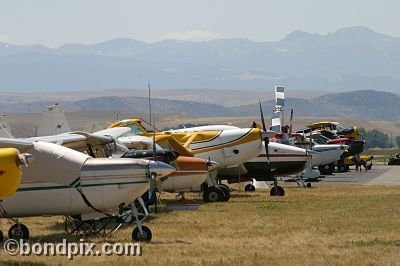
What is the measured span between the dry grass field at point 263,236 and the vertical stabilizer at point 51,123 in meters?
12.7

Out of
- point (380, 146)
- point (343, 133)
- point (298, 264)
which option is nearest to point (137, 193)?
point (298, 264)

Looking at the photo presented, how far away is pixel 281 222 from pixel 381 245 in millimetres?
4683

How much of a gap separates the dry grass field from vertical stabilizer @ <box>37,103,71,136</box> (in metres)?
12.7

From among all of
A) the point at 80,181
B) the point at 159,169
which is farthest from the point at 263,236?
the point at 80,181

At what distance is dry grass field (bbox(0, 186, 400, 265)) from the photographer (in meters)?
13.3

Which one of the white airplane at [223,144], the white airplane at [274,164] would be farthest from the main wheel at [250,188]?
the white airplane at [223,144]

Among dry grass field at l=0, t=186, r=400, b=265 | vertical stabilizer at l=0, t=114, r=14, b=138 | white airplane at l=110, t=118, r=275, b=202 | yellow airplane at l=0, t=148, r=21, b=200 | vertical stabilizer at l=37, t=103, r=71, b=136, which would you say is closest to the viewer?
yellow airplane at l=0, t=148, r=21, b=200

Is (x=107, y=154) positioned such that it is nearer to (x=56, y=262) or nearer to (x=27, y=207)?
(x=27, y=207)

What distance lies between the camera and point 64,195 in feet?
49.6

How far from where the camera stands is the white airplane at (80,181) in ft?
48.9

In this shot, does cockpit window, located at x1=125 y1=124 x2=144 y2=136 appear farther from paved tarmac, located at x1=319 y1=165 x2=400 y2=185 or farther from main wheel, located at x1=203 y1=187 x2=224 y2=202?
paved tarmac, located at x1=319 y1=165 x2=400 y2=185

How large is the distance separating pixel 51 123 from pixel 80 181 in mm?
21861

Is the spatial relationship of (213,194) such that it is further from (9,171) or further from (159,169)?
(9,171)

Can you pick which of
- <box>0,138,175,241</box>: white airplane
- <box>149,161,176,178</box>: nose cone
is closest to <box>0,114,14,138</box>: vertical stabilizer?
<box>0,138,175,241</box>: white airplane
